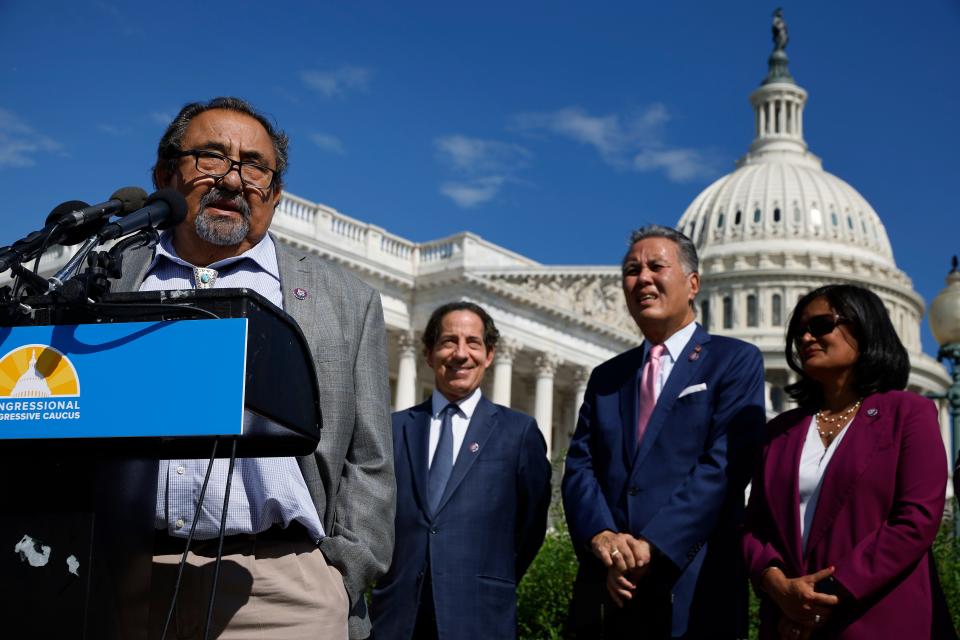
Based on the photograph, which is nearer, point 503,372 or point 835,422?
point 835,422

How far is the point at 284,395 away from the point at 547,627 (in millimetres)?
5522

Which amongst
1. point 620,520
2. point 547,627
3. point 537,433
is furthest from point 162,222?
point 547,627

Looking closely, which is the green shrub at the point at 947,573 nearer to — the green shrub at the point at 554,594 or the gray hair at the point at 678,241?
the green shrub at the point at 554,594

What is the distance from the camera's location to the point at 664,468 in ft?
15.5

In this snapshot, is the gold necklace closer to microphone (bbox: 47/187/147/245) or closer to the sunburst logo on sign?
microphone (bbox: 47/187/147/245)

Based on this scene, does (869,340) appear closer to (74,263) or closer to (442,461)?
(442,461)

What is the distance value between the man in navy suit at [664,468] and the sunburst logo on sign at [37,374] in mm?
2683

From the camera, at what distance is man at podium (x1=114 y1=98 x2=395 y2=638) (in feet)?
9.71

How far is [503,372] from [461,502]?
1364 inches

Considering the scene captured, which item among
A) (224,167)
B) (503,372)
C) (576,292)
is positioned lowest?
(224,167)

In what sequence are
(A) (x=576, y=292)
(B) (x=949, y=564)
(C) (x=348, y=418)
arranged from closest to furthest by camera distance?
(C) (x=348, y=418), (B) (x=949, y=564), (A) (x=576, y=292)

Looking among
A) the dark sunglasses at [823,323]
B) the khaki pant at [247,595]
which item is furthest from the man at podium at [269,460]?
the dark sunglasses at [823,323]

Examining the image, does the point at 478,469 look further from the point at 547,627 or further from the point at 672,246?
the point at 547,627

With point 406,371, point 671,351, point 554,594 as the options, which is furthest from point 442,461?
point 406,371
